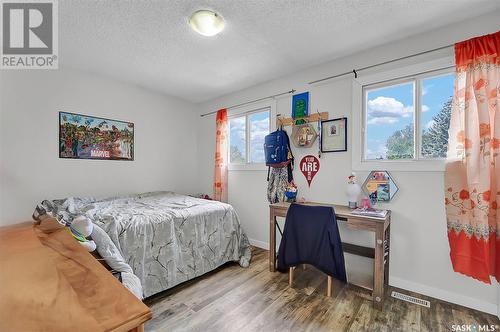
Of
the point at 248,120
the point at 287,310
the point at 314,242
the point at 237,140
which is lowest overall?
the point at 287,310

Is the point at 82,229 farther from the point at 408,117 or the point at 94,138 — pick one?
the point at 408,117

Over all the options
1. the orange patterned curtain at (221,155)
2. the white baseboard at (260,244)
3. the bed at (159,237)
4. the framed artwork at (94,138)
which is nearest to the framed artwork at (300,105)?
the orange patterned curtain at (221,155)

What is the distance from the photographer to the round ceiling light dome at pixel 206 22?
70.5 inches

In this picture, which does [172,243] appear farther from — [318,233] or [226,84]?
Answer: [226,84]

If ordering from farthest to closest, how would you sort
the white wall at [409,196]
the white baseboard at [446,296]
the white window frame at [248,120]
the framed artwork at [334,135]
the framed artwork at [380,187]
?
the white window frame at [248,120]
the framed artwork at [334,135]
the framed artwork at [380,187]
the white wall at [409,196]
the white baseboard at [446,296]

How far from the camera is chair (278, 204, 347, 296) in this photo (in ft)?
6.40

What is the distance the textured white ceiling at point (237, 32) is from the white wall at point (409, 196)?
13 cm

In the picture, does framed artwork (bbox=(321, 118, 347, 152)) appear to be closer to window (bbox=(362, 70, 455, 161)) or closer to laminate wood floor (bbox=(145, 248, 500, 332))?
window (bbox=(362, 70, 455, 161))

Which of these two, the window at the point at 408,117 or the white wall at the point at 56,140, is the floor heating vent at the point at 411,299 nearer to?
the window at the point at 408,117

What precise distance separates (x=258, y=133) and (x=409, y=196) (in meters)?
2.06

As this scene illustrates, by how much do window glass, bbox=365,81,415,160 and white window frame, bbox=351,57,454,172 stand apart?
45mm

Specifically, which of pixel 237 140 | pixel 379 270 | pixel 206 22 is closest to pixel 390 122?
pixel 379 270

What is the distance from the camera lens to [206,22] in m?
1.85

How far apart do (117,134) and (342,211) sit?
313 centimetres
